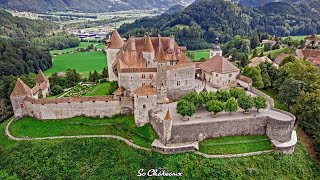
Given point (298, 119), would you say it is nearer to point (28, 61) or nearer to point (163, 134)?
point (163, 134)

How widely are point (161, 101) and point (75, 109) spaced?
13270 mm

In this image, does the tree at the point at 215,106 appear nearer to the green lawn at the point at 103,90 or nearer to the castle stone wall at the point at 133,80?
the castle stone wall at the point at 133,80

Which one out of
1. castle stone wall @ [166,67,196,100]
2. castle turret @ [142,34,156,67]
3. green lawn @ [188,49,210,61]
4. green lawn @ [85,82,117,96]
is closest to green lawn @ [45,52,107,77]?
green lawn @ [188,49,210,61]

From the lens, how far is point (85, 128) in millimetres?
43969

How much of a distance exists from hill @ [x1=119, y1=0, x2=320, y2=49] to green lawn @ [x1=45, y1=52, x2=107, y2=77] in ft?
86.5

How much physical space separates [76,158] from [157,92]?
14520 millimetres

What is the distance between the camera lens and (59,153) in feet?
132

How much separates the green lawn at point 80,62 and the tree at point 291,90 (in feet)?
184

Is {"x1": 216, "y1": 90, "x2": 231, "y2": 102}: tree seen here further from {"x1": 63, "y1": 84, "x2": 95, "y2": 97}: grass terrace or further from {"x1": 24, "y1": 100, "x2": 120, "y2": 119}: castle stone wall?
{"x1": 63, "y1": 84, "x2": 95, "y2": 97}: grass terrace

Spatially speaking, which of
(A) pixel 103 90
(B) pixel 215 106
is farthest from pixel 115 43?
(B) pixel 215 106

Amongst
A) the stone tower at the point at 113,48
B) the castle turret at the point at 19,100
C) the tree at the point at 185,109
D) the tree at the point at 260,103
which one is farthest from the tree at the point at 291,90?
the castle turret at the point at 19,100

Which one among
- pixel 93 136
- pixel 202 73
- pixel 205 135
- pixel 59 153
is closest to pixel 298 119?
pixel 205 135

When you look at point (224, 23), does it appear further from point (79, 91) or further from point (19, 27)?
point (79, 91)

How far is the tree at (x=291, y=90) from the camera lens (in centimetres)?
4725
